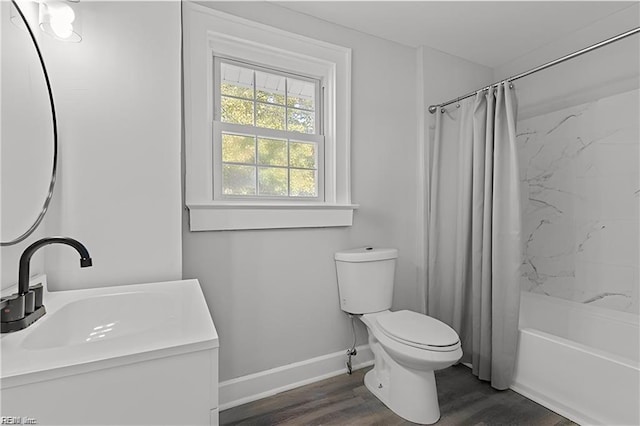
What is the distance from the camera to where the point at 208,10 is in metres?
1.75

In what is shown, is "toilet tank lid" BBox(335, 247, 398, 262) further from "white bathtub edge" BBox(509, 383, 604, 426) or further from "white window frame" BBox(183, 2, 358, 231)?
"white bathtub edge" BBox(509, 383, 604, 426)

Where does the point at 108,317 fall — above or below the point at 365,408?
above

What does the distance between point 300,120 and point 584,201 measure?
1.99 m

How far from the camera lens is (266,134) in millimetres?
2018

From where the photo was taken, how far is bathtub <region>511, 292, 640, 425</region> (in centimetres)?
153

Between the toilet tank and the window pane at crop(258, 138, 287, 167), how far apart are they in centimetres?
69

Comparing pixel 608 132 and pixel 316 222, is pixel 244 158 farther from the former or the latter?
pixel 608 132

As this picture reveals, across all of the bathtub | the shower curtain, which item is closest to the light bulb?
the shower curtain

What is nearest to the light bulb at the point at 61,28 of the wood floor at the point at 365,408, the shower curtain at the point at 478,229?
the wood floor at the point at 365,408

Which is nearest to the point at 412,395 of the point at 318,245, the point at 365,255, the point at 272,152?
the point at 365,255

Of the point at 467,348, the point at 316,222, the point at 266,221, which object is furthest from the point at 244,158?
the point at 467,348

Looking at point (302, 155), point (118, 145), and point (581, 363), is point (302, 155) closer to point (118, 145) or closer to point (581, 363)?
point (118, 145)

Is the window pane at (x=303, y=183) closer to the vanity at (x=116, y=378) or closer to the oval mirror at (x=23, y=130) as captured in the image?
the oval mirror at (x=23, y=130)

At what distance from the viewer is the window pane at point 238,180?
75.2 inches
